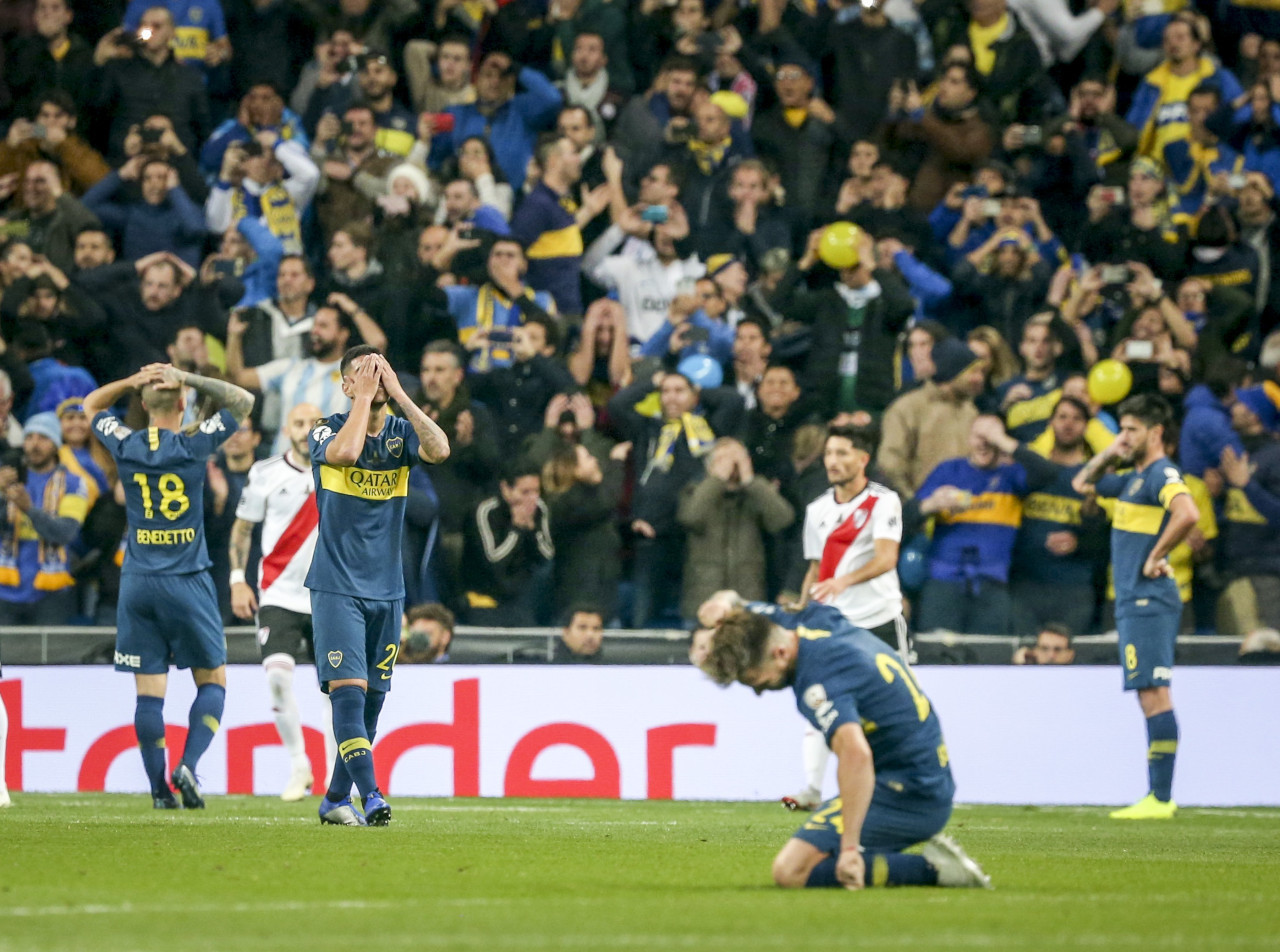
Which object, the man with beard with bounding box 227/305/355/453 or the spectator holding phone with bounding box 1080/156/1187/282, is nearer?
the man with beard with bounding box 227/305/355/453

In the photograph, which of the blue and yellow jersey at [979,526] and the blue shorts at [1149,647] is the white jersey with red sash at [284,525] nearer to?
the blue and yellow jersey at [979,526]

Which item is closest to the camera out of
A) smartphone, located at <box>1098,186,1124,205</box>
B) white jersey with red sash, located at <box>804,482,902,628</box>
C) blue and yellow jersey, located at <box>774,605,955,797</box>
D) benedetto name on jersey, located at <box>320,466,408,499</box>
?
blue and yellow jersey, located at <box>774,605,955,797</box>

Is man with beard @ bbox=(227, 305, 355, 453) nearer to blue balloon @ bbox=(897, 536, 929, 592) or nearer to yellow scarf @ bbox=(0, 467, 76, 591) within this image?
yellow scarf @ bbox=(0, 467, 76, 591)

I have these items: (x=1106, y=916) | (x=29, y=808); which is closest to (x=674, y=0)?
(x=29, y=808)

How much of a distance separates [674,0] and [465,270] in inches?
169

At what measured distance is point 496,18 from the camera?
19062mm

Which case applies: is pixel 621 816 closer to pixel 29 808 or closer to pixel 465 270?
pixel 29 808

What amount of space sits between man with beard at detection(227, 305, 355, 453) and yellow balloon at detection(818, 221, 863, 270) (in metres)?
4.14

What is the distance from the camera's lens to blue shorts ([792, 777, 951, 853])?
23.9 ft

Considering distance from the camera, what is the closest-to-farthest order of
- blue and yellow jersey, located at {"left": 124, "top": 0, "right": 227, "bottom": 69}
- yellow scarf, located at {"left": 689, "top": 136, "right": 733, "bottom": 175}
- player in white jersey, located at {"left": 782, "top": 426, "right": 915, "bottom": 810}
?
player in white jersey, located at {"left": 782, "top": 426, "right": 915, "bottom": 810}
yellow scarf, located at {"left": 689, "top": 136, "right": 733, "bottom": 175}
blue and yellow jersey, located at {"left": 124, "top": 0, "right": 227, "bottom": 69}

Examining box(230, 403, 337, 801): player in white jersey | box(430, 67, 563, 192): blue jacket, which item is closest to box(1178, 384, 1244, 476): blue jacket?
box(430, 67, 563, 192): blue jacket

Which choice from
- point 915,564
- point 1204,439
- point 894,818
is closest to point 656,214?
point 915,564

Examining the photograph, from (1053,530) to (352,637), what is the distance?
707 cm

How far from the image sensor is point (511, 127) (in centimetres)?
1831
